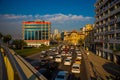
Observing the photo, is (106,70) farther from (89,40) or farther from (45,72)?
(89,40)

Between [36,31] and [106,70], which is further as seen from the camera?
[36,31]

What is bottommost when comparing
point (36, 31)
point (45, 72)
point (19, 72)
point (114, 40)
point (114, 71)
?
point (114, 71)

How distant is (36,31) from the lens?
139 m

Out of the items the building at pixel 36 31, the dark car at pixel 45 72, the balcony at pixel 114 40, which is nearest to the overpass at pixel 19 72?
the dark car at pixel 45 72

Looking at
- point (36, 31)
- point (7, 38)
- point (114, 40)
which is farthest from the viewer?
point (36, 31)

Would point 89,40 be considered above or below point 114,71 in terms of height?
above

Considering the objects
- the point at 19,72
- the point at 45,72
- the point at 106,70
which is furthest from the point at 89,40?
the point at 19,72

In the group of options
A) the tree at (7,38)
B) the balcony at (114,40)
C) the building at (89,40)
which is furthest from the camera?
the tree at (7,38)

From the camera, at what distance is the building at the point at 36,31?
452 feet

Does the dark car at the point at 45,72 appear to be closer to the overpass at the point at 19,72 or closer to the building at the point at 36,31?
the overpass at the point at 19,72

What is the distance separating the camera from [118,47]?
3725 centimetres

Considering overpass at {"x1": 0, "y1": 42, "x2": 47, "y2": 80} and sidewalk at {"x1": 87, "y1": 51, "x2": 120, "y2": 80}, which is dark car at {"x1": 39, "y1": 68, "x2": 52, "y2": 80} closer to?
overpass at {"x1": 0, "y1": 42, "x2": 47, "y2": 80}

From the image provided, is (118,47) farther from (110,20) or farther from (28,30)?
(28,30)

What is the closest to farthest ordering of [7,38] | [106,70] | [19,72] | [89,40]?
[19,72] < [106,70] < [7,38] < [89,40]
